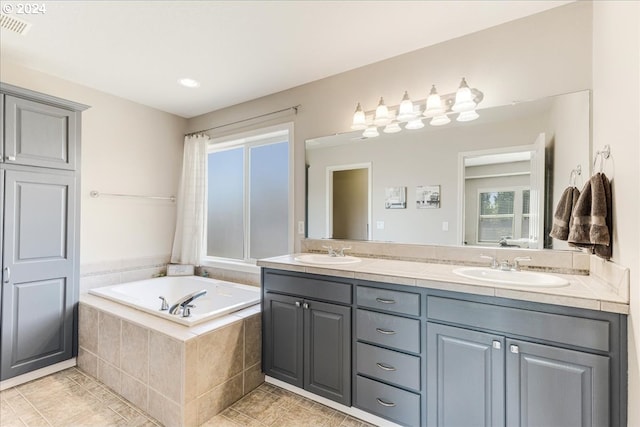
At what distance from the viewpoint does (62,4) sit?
1702 millimetres

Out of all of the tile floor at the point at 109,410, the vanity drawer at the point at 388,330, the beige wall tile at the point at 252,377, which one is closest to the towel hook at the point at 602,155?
the vanity drawer at the point at 388,330

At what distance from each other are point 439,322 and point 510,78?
1561mm

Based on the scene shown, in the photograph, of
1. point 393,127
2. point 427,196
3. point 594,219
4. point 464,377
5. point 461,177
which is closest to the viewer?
point 594,219

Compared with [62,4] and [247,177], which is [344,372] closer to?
[247,177]

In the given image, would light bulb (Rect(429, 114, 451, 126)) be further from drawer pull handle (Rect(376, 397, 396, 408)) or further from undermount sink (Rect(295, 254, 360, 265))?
drawer pull handle (Rect(376, 397, 396, 408))

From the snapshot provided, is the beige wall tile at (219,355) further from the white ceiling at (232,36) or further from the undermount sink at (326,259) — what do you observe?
the white ceiling at (232,36)

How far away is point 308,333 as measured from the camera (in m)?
1.98

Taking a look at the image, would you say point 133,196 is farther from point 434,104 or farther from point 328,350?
point 434,104

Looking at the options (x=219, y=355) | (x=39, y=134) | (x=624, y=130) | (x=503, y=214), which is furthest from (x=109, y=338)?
(x=624, y=130)

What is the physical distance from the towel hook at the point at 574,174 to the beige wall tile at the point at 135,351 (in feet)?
8.94

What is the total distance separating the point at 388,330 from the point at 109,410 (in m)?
1.88

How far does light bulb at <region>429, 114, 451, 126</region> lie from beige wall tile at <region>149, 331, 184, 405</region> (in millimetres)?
2146

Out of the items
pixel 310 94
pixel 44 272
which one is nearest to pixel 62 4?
pixel 310 94

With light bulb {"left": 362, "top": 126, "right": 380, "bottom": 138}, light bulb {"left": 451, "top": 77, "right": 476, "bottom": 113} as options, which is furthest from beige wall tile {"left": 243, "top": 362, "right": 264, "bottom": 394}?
light bulb {"left": 451, "top": 77, "right": 476, "bottom": 113}
